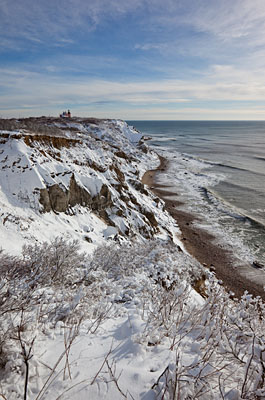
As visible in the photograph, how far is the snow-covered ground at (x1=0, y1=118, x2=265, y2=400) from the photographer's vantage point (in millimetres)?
2340

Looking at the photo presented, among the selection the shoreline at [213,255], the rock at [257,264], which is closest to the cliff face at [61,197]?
the shoreline at [213,255]

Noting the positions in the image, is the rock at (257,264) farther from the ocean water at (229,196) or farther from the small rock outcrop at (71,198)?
the small rock outcrop at (71,198)

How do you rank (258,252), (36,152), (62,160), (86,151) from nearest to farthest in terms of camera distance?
(36,152)
(62,160)
(258,252)
(86,151)

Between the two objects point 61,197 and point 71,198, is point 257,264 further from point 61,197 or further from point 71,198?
point 61,197

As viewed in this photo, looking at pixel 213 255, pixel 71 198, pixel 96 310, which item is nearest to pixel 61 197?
pixel 71 198

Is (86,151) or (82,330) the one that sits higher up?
(86,151)

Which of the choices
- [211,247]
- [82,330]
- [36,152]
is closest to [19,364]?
[82,330]

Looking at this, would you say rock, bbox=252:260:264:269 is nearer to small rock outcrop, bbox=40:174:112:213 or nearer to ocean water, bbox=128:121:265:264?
ocean water, bbox=128:121:265:264

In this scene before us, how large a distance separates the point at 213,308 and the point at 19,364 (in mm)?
3203

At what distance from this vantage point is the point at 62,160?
17859 millimetres

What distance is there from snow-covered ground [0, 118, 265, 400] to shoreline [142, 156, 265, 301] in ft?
19.1

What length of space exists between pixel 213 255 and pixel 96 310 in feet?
56.8

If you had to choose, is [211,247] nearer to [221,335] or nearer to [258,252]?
[258,252]

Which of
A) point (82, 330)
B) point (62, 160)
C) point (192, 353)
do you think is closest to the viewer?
point (192, 353)
